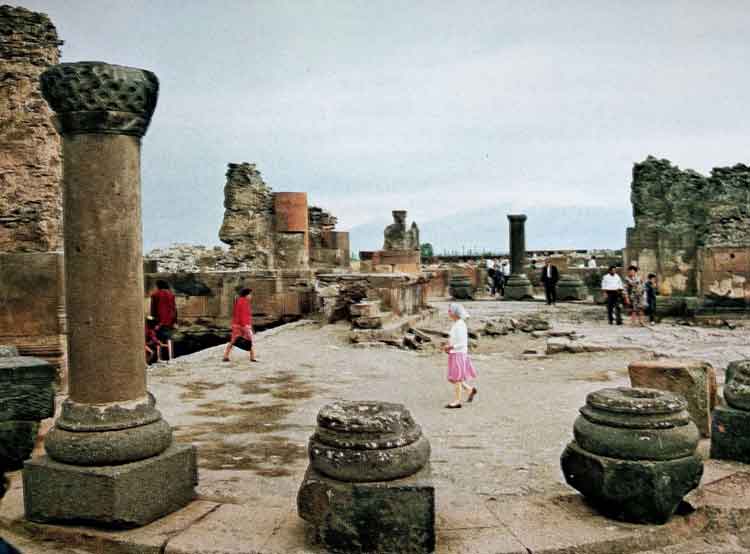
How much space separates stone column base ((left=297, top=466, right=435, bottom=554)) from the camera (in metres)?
3.32

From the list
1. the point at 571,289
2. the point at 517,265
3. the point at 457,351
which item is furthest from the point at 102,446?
the point at 517,265

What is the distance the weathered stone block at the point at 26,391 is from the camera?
4.77 metres

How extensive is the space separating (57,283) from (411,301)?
969 cm

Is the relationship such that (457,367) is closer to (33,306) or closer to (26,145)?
(33,306)

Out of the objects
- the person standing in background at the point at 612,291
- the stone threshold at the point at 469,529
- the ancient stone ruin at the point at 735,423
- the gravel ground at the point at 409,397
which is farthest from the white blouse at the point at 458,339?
the person standing in background at the point at 612,291

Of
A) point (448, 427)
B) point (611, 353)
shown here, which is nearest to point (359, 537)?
point (448, 427)

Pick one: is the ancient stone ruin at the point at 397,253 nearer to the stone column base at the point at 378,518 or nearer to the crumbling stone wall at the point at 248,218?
the crumbling stone wall at the point at 248,218

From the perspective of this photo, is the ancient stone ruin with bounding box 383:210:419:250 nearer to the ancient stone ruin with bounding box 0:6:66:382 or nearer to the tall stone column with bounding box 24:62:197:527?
the ancient stone ruin with bounding box 0:6:66:382

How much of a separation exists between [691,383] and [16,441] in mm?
5411

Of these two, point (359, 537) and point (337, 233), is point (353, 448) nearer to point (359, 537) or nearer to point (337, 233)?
point (359, 537)

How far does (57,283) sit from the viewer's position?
24.6ft

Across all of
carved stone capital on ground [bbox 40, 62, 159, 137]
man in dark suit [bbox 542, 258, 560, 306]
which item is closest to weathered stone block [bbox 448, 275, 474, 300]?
man in dark suit [bbox 542, 258, 560, 306]

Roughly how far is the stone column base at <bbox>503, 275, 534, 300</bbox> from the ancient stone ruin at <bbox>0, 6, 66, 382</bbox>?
765 inches

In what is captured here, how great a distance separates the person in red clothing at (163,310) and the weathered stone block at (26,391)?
5982mm
